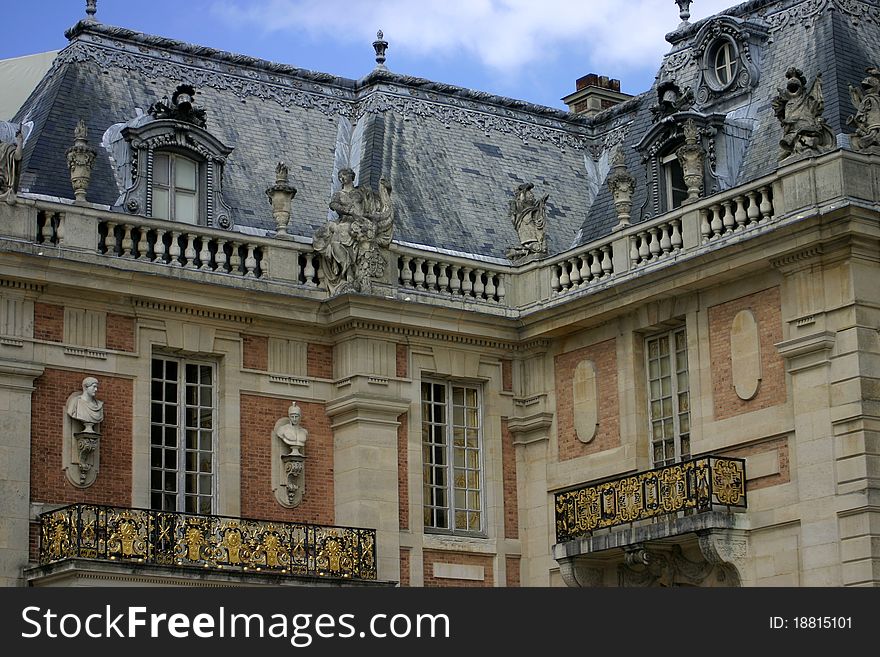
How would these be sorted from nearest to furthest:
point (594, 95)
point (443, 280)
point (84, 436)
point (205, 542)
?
1. point (205, 542)
2. point (84, 436)
3. point (443, 280)
4. point (594, 95)

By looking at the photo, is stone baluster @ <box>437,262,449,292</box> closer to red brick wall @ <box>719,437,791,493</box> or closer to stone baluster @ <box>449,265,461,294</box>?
stone baluster @ <box>449,265,461,294</box>

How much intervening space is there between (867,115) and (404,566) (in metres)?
7.58

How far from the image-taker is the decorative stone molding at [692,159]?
29.1 metres

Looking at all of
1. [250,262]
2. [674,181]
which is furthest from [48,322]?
[674,181]

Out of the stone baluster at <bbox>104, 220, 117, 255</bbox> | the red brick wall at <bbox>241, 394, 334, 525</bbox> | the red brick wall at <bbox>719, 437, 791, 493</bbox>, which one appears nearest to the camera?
the red brick wall at <bbox>719, 437, 791, 493</bbox>

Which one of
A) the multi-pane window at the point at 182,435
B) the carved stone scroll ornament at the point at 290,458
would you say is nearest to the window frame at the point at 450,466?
the carved stone scroll ornament at the point at 290,458

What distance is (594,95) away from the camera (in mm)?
35906

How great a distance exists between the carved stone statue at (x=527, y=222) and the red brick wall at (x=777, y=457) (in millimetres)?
4634

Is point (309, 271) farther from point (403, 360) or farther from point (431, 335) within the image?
point (431, 335)

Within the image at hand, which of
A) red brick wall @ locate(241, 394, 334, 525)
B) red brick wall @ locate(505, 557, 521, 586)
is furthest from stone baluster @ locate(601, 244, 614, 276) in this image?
red brick wall @ locate(241, 394, 334, 525)

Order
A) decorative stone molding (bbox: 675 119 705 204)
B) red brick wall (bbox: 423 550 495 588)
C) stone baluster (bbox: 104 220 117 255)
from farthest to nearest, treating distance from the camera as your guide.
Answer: decorative stone molding (bbox: 675 119 705 204)
red brick wall (bbox: 423 550 495 588)
stone baluster (bbox: 104 220 117 255)

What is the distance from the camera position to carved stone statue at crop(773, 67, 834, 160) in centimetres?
2708

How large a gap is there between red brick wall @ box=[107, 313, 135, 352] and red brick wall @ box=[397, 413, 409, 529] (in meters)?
3.48
